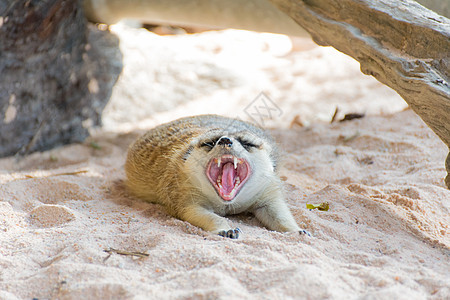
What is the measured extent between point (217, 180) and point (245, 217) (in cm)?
46

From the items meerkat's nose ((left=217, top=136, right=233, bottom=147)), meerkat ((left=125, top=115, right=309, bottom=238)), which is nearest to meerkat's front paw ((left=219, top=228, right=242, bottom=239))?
meerkat ((left=125, top=115, right=309, bottom=238))

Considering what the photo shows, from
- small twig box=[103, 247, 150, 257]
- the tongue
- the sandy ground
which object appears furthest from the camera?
the tongue

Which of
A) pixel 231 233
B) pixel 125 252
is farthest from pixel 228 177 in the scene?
pixel 125 252

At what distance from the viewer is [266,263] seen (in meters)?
2.13

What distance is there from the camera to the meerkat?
2.75 metres

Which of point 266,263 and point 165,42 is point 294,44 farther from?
point 266,263

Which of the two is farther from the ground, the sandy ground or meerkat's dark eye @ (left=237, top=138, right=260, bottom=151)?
meerkat's dark eye @ (left=237, top=138, right=260, bottom=151)

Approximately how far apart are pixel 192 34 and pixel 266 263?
706cm

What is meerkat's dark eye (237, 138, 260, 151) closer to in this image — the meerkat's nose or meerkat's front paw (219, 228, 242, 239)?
the meerkat's nose

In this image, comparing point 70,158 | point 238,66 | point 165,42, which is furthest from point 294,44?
point 70,158

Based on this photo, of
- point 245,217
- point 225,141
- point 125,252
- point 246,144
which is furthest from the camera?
point 245,217

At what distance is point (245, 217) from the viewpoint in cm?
314

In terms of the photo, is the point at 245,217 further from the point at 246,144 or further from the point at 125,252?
the point at 125,252

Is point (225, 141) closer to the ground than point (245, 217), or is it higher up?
higher up
